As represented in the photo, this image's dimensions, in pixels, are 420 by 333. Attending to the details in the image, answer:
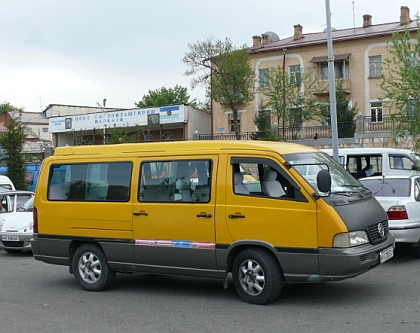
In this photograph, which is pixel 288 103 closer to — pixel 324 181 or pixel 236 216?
pixel 236 216

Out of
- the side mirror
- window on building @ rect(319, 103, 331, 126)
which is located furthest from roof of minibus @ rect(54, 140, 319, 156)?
window on building @ rect(319, 103, 331, 126)

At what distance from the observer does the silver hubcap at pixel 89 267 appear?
399 inches

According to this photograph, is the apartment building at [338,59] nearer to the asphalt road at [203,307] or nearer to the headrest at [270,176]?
the asphalt road at [203,307]

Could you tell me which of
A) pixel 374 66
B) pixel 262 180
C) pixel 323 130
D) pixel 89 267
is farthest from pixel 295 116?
pixel 262 180

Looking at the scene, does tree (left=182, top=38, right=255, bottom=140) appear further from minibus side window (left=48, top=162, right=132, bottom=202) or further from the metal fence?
minibus side window (left=48, top=162, right=132, bottom=202)

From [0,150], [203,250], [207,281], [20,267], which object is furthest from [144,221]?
[0,150]

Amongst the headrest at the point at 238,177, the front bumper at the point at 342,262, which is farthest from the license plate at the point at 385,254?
the headrest at the point at 238,177

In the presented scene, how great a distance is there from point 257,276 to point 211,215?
1.06 metres

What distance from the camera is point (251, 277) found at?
28.2 ft

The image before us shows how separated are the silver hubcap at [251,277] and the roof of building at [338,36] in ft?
135

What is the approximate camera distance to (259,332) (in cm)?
711

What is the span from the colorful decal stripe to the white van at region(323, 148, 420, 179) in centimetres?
1290

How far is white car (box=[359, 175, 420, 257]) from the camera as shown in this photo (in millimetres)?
11656

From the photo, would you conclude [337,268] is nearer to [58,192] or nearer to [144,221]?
[144,221]
